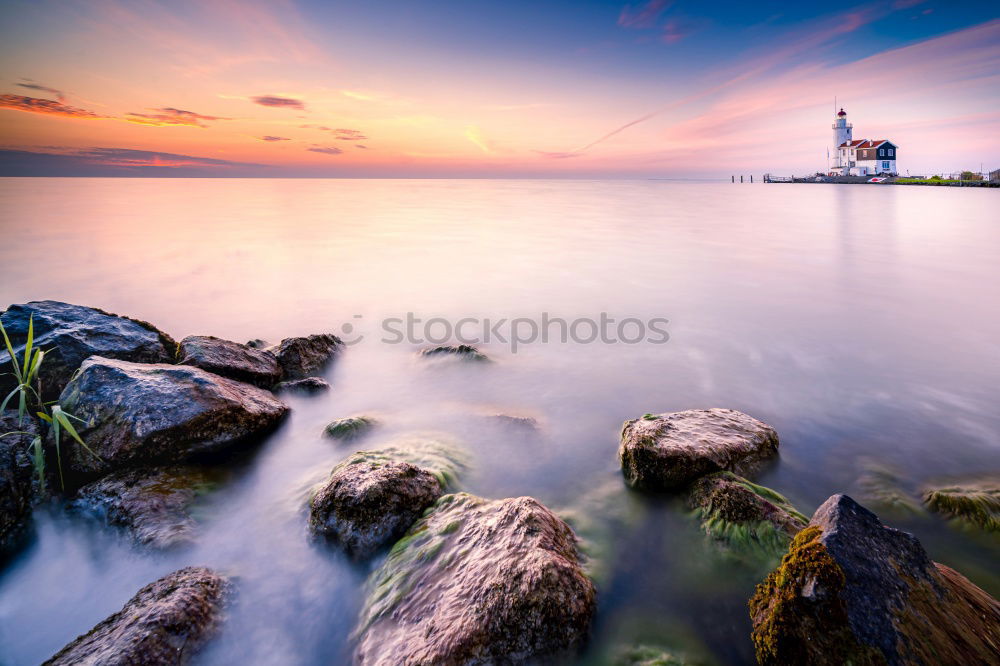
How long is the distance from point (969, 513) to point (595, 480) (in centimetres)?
329

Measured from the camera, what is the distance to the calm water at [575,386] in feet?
11.8

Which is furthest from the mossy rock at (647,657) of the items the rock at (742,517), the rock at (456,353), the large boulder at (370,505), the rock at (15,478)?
the rock at (456,353)

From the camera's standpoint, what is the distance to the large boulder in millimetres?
3939

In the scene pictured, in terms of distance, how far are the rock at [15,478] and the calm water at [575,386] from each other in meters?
0.19

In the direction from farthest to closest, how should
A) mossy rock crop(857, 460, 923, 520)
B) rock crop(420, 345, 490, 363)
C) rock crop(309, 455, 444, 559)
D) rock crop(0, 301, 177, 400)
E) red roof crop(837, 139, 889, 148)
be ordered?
1. red roof crop(837, 139, 889, 148)
2. rock crop(420, 345, 490, 363)
3. rock crop(0, 301, 177, 400)
4. mossy rock crop(857, 460, 923, 520)
5. rock crop(309, 455, 444, 559)

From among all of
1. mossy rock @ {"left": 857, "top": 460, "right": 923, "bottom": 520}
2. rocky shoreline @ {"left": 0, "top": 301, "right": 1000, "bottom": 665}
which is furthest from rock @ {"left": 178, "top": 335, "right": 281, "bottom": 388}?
mossy rock @ {"left": 857, "top": 460, "right": 923, "bottom": 520}

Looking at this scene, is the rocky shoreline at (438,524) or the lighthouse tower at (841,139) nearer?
the rocky shoreline at (438,524)

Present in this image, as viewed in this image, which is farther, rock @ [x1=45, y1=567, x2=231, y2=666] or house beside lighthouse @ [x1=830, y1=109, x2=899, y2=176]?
house beside lighthouse @ [x1=830, y1=109, x2=899, y2=176]

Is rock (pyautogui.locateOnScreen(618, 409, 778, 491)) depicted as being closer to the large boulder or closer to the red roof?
the large boulder

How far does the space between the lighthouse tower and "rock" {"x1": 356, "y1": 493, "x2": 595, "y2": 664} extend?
11063 cm

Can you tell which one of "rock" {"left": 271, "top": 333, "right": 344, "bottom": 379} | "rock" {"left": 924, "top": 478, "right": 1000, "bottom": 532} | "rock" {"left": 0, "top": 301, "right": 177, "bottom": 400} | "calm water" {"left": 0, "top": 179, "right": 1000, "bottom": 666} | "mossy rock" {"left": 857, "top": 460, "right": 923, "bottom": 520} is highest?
"rock" {"left": 0, "top": 301, "right": 177, "bottom": 400}

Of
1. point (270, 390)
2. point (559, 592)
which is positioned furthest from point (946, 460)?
point (270, 390)

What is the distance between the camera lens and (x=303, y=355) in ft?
25.8

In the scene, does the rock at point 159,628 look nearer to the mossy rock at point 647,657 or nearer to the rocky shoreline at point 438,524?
the rocky shoreline at point 438,524
